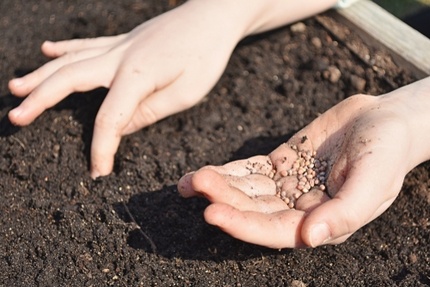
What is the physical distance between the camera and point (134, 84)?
6.75 feet

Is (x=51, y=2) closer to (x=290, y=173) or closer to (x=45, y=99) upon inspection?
(x=45, y=99)

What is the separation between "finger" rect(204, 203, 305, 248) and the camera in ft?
4.90

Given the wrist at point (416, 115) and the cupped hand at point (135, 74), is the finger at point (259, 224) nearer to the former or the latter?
the wrist at point (416, 115)

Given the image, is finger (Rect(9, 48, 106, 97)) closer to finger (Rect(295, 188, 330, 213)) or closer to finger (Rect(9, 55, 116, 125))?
finger (Rect(9, 55, 116, 125))

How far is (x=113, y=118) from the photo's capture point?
2023mm

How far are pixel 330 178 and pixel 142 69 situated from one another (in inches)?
26.7

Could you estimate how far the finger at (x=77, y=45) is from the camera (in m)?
2.24

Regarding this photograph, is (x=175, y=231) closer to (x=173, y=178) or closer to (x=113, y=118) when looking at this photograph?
(x=173, y=178)

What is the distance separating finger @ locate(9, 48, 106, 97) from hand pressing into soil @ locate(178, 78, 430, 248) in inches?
26.2

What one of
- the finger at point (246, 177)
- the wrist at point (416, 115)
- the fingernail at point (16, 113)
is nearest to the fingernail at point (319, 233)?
the finger at point (246, 177)

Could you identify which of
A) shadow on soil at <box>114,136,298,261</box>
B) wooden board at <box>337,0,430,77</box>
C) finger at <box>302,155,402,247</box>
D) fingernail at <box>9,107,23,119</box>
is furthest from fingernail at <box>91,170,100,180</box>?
wooden board at <box>337,0,430,77</box>

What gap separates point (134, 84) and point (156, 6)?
74 centimetres

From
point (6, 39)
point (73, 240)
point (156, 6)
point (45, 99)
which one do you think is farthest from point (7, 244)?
point (156, 6)

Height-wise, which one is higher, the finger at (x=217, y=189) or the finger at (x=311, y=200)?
the finger at (x=217, y=189)
